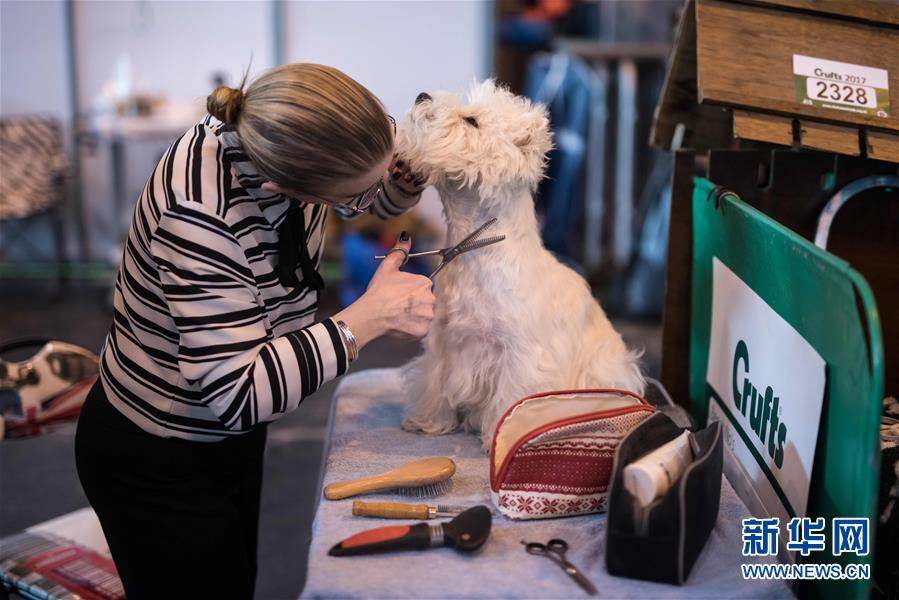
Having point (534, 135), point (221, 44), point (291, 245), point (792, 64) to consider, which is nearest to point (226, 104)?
point (291, 245)

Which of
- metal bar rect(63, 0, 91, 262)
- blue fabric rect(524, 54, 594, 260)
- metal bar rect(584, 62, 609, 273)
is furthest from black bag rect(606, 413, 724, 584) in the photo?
metal bar rect(63, 0, 91, 262)

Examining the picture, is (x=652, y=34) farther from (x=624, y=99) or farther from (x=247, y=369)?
(x=247, y=369)

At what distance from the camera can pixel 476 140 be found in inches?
48.3

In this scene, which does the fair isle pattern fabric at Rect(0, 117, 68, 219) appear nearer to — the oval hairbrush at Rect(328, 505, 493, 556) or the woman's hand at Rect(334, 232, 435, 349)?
the woman's hand at Rect(334, 232, 435, 349)

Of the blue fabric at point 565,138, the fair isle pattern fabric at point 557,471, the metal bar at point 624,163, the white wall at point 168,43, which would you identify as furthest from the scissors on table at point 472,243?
the white wall at point 168,43

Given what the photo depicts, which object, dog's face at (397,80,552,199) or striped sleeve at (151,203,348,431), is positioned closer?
striped sleeve at (151,203,348,431)

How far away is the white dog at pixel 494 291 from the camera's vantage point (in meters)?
1.24

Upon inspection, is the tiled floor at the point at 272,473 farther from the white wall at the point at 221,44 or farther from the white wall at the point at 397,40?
the white wall at the point at 397,40

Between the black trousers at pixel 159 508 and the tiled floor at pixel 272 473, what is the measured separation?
2.93 feet

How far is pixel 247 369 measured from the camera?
102 centimetres

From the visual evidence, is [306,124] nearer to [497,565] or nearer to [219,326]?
[219,326]

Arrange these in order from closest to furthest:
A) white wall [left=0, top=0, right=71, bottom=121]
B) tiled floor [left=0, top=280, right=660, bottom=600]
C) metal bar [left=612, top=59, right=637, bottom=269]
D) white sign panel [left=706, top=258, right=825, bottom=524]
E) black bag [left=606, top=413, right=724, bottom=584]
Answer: black bag [left=606, top=413, right=724, bottom=584] < white sign panel [left=706, top=258, right=825, bottom=524] < tiled floor [left=0, top=280, right=660, bottom=600] < metal bar [left=612, top=59, right=637, bottom=269] < white wall [left=0, top=0, right=71, bottom=121]

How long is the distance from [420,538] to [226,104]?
0.57 meters

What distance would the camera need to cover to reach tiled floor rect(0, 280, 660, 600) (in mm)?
2309
